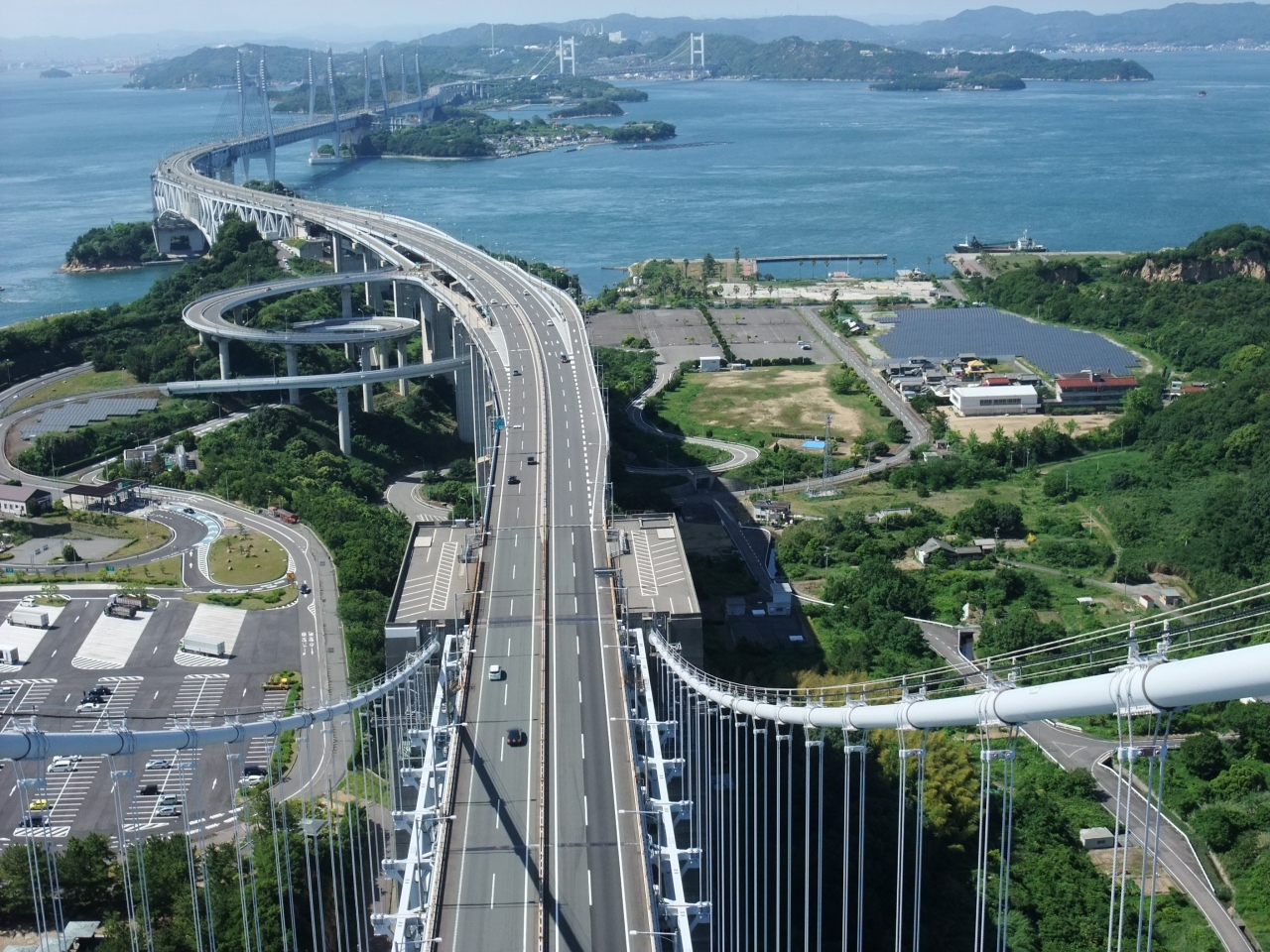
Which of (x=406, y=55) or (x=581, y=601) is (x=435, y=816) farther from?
(x=406, y=55)

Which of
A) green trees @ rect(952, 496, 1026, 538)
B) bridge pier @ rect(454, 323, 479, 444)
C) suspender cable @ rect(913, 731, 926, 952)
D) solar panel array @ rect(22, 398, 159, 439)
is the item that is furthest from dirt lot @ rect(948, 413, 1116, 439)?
solar panel array @ rect(22, 398, 159, 439)

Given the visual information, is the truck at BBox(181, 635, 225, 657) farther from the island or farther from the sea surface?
the island

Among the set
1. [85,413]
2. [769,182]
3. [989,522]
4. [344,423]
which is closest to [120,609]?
[344,423]

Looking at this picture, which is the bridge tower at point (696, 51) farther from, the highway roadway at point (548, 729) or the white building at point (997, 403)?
the highway roadway at point (548, 729)

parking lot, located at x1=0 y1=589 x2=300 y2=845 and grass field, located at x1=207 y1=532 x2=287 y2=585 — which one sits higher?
grass field, located at x1=207 y1=532 x2=287 y2=585

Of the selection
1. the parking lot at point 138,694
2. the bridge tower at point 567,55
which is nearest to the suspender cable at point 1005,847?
the parking lot at point 138,694

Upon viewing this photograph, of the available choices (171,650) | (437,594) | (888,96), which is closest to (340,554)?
(171,650)
